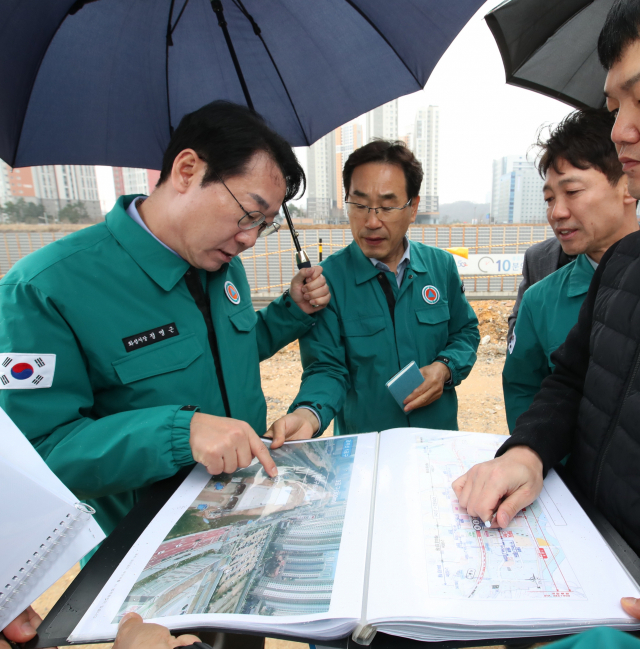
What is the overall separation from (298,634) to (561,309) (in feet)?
5.31

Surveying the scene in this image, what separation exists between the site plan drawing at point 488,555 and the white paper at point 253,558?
0.47 feet

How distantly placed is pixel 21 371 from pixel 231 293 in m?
0.73

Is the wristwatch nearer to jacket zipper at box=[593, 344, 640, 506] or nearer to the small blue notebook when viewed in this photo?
the small blue notebook

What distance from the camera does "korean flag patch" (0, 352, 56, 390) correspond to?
1037mm

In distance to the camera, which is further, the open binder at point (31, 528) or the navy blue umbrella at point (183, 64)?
the navy blue umbrella at point (183, 64)

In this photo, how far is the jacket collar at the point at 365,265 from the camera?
2.18 m

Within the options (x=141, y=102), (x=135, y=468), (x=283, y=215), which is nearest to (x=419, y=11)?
(x=283, y=215)

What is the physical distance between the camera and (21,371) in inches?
41.7

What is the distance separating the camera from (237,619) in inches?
27.3

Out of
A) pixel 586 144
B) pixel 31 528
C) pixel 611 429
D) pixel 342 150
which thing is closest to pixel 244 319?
pixel 31 528

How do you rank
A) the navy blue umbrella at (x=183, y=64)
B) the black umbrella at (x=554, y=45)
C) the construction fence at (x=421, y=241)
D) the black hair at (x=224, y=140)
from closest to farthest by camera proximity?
the black hair at (x=224, y=140) < the navy blue umbrella at (x=183, y=64) < the black umbrella at (x=554, y=45) < the construction fence at (x=421, y=241)

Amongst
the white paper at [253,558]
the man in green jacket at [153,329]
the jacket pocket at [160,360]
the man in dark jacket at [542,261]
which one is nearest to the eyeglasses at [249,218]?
the man in green jacket at [153,329]

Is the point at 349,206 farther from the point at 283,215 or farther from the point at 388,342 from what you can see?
the point at 388,342

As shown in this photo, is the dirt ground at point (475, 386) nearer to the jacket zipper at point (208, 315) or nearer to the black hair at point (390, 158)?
the jacket zipper at point (208, 315)
